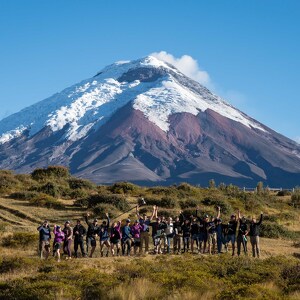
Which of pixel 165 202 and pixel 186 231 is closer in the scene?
pixel 186 231

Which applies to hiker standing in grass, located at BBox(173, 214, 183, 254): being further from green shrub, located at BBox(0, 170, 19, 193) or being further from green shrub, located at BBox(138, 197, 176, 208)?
green shrub, located at BBox(0, 170, 19, 193)

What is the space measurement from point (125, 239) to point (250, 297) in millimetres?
9267

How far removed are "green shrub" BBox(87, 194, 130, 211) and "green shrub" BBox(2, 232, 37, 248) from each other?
10929 mm

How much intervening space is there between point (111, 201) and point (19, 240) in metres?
11.7

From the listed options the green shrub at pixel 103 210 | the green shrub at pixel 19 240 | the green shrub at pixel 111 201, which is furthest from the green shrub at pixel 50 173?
the green shrub at pixel 19 240

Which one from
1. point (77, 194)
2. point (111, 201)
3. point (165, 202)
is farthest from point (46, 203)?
point (165, 202)

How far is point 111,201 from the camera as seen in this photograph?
3734cm

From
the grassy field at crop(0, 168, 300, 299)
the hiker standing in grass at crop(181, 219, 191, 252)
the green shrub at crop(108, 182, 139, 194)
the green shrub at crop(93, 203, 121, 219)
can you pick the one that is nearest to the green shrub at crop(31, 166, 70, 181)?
the green shrub at crop(108, 182, 139, 194)

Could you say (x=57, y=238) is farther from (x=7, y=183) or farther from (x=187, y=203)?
(x=7, y=183)

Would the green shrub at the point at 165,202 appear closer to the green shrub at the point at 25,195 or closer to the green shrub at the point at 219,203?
the green shrub at the point at 219,203

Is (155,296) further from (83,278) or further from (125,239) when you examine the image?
(125,239)

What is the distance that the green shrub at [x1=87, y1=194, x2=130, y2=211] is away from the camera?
37.2 m

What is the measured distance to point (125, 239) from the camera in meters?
23.7

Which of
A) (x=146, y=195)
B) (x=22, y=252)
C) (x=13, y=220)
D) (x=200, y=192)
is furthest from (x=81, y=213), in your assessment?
(x=200, y=192)
